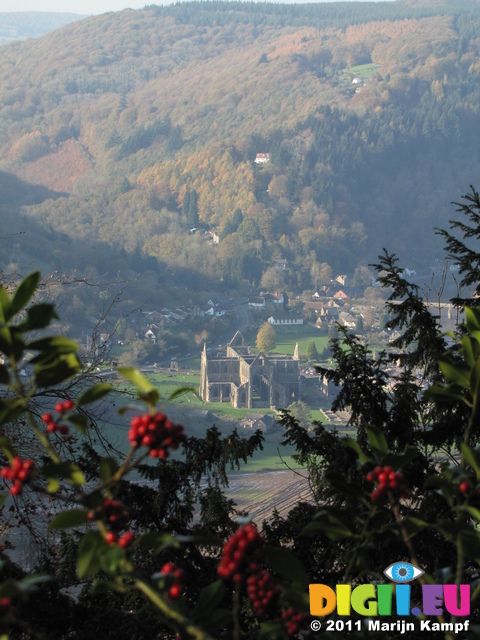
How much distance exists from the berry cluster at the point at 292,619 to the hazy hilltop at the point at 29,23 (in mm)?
159368

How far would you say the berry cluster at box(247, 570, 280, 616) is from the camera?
1518 millimetres

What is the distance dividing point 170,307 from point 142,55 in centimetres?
7332

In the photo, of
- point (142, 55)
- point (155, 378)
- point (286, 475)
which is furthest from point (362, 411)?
point (142, 55)

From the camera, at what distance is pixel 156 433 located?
1.42 m

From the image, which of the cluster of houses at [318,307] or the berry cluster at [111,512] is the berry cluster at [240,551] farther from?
the cluster of houses at [318,307]

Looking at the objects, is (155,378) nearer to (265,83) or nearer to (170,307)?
(170,307)

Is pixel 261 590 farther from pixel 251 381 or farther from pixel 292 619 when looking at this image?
pixel 251 381

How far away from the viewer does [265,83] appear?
96.7 m

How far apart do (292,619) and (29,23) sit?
17858 centimetres

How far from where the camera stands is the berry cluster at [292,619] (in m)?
1.61

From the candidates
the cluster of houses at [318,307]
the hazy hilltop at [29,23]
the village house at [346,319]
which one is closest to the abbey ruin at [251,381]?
the village house at [346,319]

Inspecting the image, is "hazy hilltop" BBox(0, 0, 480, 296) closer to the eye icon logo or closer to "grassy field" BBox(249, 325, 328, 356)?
"grassy field" BBox(249, 325, 328, 356)

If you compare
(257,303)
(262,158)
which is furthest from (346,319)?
(262,158)

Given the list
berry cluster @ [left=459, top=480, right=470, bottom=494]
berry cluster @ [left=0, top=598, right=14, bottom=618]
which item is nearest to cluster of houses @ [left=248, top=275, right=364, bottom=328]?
berry cluster @ [left=459, top=480, right=470, bottom=494]
